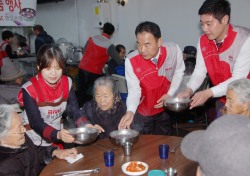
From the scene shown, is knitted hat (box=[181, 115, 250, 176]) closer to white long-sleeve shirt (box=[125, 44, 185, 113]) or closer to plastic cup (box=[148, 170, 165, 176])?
plastic cup (box=[148, 170, 165, 176])

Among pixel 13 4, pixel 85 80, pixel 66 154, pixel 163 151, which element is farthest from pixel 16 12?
pixel 163 151

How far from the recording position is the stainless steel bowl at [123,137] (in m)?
2.06

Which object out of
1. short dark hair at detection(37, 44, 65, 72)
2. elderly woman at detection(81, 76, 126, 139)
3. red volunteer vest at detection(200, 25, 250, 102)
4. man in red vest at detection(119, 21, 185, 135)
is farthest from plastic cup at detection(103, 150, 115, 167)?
red volunteer vest at detection(200, 25, 250, 102)

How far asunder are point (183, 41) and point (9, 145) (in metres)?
4.78

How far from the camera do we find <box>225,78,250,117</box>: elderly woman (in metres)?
2.00

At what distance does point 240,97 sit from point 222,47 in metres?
0.73

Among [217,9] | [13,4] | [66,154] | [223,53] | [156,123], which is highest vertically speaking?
[13,4]

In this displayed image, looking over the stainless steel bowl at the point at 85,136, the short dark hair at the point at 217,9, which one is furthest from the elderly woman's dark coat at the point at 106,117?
the short dark hair at the point at 217,9

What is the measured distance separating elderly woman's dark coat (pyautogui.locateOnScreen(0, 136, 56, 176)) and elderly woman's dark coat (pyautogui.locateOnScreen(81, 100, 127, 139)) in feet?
1.90

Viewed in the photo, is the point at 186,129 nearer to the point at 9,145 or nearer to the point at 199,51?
the point at 199,51

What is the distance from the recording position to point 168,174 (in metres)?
1.68

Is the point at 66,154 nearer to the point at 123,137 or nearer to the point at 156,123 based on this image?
the point at 123,137

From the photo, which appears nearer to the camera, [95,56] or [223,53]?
[223,53]

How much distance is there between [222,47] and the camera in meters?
2.59
